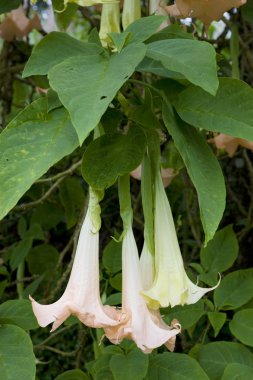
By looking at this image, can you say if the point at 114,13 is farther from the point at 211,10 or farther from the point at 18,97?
the point at 18,97

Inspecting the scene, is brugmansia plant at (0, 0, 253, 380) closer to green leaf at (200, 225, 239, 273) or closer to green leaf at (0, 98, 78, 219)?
green leaf at (0, 98, 78, 219)

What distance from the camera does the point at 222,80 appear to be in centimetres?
69

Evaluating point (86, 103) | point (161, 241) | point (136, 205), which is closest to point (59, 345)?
point (136, 205)

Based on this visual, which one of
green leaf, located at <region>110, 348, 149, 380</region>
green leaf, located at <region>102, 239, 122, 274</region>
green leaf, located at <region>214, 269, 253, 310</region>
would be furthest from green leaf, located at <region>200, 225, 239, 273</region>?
green leaf, located at <region>110, 348, 149, 380</region>

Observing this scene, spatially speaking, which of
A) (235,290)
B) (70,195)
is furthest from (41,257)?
(235,290)

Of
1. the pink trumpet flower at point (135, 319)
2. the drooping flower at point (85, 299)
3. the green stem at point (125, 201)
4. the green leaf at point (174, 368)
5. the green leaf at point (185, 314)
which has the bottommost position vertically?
the green leaf at point (185, 314)

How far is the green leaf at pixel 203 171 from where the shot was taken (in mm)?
640

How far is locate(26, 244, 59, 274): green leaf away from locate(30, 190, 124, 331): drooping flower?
1.06 metres

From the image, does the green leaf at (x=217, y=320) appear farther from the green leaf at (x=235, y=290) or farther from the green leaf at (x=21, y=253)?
the green leaf at (x=21, y=253)

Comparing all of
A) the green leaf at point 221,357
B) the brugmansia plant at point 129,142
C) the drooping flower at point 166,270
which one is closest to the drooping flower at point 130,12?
the brugmansia plant at point 129,142

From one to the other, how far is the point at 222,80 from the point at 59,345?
78.5 inches

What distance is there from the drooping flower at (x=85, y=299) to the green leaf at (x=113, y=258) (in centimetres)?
47

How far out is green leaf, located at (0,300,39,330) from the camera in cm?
98

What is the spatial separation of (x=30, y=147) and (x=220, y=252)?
0.69 metres
